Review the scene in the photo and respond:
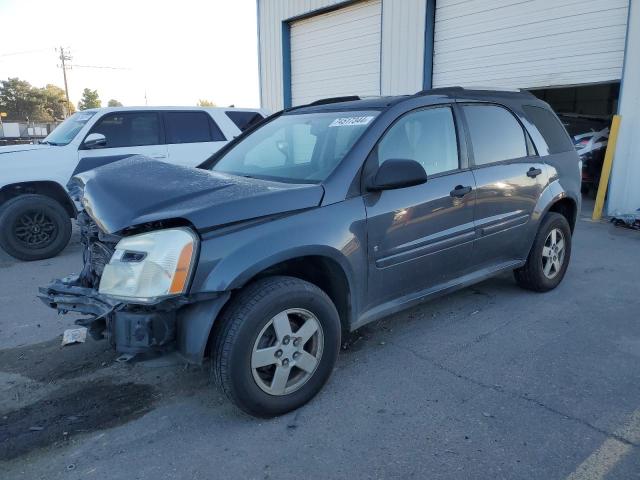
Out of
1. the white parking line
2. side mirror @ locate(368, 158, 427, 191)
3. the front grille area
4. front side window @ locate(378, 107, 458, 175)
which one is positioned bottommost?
the white parking line

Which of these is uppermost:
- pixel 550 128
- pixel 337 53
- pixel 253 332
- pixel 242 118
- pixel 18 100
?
pixel 18 100

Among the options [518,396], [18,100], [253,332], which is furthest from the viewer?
[18,100]

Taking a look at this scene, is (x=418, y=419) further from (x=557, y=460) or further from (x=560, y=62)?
(x=560, y=62)

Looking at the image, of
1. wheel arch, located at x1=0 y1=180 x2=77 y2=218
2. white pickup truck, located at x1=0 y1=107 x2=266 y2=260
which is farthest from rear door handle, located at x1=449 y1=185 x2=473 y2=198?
wheel arch, located at x1=0 y1=180 x2=77 y2=218

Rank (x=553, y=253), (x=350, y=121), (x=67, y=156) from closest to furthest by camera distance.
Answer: (x=350, y=121) < (x=553, y=253) < (x=67, y=156)

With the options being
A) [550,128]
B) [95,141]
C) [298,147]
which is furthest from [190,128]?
[550,128]

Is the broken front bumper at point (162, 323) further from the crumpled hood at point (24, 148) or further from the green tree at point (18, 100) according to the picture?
the green tree at point (18, 100)

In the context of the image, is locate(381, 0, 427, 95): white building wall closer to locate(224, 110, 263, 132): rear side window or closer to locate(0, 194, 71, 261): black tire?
locate(224, 110, 263, 132): rear side window

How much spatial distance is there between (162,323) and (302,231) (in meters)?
0.86

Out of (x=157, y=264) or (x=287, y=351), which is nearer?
(x=157, y=264)

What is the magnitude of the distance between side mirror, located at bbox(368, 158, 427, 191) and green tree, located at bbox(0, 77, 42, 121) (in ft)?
271

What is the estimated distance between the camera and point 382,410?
9.21ft

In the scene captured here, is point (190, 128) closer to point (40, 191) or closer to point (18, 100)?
point (40, 191)

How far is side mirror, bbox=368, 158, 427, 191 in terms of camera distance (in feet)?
9.66
